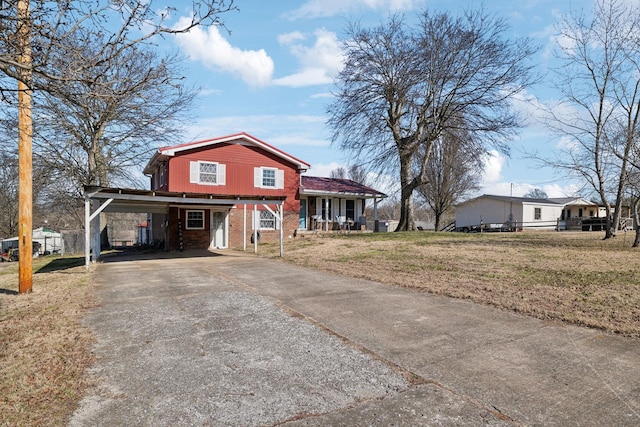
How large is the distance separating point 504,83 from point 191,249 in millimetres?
18257


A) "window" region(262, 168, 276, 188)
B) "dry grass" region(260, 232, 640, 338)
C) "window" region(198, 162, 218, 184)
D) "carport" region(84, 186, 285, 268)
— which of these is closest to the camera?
"dry grass" region(260, 232, 640, 338)

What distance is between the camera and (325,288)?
8.63 metres

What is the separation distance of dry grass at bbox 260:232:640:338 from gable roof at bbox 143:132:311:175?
6.91 metres

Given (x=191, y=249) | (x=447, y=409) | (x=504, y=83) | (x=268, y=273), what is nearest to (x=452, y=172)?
(x=504, y=83)

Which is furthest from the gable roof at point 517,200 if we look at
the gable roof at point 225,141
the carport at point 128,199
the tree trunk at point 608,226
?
the carport at point 128,199

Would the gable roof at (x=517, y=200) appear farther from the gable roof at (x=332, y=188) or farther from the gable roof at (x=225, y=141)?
the gable roof at (x=225, y=141)

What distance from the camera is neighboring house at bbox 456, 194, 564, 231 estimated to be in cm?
3688

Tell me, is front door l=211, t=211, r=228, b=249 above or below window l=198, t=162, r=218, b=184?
below

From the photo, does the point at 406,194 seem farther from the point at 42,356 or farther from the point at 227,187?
the point at 42,356

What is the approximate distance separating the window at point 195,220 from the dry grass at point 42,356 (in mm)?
12348

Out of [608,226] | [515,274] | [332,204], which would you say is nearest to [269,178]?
[332,204]

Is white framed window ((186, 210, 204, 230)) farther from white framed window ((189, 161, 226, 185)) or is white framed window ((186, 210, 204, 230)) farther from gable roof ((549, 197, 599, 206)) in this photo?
gable roof ((549, 197, 599, 206))

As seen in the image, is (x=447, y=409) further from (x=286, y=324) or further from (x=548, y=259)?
(x=548, y=259)

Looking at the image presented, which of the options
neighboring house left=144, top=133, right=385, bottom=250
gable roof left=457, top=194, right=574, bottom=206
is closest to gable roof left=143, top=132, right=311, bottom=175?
neighboring house left=144, top=133, right=385, bottom=250
